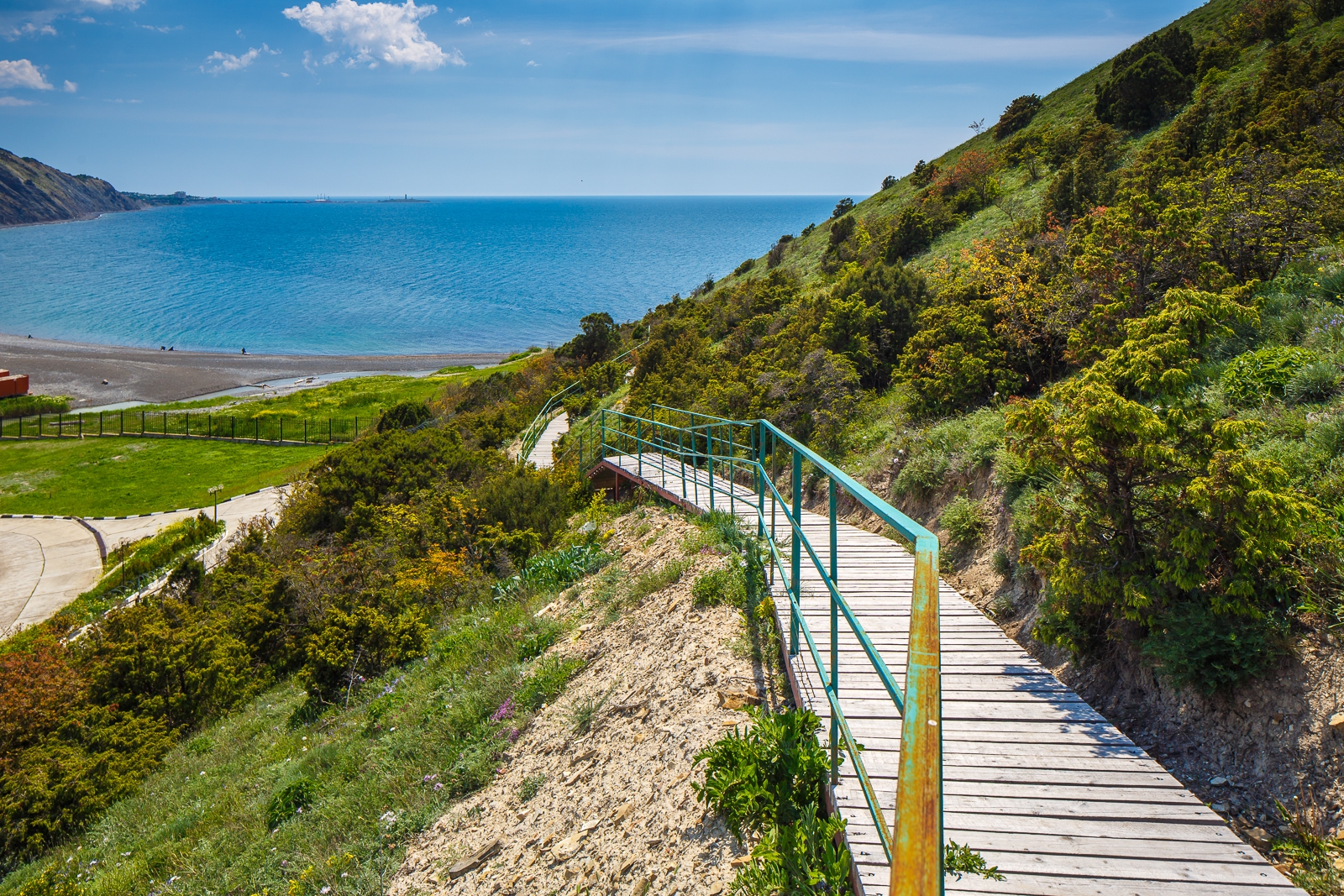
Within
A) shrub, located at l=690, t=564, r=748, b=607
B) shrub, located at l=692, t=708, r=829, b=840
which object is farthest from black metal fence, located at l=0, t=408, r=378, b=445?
shrub, located at l=692, t=708, r=829, b=840

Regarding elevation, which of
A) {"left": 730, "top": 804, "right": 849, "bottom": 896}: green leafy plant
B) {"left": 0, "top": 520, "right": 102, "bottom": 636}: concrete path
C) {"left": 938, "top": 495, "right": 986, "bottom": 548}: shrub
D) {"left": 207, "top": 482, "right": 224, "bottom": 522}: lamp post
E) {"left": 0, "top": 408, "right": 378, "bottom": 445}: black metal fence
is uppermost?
{"left": 938, "top": 495, "right": 986, "bottom": 548}: shrub

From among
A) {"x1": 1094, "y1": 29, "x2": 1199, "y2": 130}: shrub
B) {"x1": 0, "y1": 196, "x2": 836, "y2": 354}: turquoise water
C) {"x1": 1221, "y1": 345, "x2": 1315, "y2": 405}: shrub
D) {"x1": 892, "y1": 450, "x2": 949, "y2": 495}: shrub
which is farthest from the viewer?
{"x1": 0, "y1": 196, "x2": 836, "y2": 354}: turquoise water

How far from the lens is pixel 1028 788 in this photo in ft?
10.8

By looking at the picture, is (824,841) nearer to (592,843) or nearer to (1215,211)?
(592,843)

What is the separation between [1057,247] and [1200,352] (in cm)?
487

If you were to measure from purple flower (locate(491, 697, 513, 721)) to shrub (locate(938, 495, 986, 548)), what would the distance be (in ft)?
15.1

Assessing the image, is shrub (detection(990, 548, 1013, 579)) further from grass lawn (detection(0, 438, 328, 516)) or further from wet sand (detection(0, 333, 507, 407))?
wet sand (detection(0, 333, 507, 407))

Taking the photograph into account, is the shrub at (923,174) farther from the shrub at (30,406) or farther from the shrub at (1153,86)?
the shrub at (30,406)

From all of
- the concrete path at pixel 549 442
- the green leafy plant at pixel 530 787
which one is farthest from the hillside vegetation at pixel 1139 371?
the green leafy plant at pixel 530 787

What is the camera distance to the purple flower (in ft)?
19.8

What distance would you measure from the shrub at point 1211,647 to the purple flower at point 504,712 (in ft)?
15.5

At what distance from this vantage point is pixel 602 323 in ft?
105

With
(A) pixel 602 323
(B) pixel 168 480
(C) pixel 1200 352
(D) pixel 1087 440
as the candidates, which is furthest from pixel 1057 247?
(B) pixel 168 480

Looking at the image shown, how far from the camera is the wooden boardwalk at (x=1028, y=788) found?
2734 millimetres
